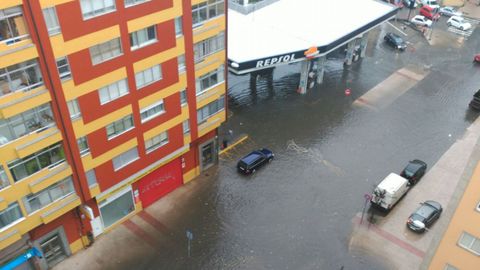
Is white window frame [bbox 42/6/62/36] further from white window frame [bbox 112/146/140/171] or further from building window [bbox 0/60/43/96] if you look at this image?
white window frame [bbox 112/146/140/171]

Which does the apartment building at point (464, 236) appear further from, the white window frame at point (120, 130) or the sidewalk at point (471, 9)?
the sidewalk at point (471, 9)

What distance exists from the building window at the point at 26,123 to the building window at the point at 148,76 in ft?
22.2

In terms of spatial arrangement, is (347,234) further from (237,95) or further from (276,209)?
(237,95)

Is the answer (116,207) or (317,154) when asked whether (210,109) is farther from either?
(317,154)

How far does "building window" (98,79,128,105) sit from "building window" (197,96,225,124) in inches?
367

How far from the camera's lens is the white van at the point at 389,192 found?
41125 millimetres

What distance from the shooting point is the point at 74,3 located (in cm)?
2575

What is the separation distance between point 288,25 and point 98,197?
115ft

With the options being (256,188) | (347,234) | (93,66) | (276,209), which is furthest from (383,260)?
(93,66)

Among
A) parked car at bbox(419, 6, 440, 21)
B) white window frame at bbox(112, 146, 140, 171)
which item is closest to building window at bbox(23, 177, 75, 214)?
white window frame at bbox(112, 146, 140, 171)

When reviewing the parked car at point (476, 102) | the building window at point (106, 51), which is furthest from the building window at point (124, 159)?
the parked car at point (476, 102)

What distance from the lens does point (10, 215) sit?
29.9 metres

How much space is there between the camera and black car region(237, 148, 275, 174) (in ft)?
148

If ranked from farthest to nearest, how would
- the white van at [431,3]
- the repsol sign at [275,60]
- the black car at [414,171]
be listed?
1. the white van at [431,3]
2. the repsol sign at [275,60]
3. the black car at [414,171]
